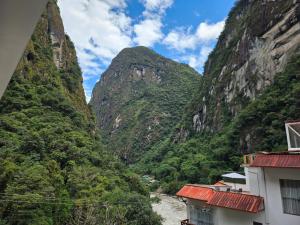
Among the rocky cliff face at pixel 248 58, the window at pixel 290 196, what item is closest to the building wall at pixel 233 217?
the window at pixel 290 196

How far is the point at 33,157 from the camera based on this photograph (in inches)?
651

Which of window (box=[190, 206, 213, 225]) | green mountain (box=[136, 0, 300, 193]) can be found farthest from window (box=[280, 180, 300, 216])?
green mountain (box=[136, 0, 300, 193])

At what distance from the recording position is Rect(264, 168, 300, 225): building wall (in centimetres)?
887

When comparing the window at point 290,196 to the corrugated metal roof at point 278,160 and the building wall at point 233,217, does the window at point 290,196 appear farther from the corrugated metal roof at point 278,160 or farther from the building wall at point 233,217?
the building wall at point 233,217

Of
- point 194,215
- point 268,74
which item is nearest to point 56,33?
point 268,74

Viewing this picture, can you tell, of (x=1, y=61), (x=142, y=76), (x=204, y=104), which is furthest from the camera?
(x=142, y=76)

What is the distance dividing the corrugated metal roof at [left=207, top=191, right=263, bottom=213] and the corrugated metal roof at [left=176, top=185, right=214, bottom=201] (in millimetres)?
493

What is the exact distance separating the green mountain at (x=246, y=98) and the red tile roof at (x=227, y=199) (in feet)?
50.0

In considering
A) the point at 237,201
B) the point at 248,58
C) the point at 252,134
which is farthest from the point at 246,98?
the point at 237,201

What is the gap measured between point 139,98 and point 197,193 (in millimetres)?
91628

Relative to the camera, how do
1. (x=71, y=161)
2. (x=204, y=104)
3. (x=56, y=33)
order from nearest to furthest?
(x=71, y=161) → (x=56, y=33) → (x=204, y=104)

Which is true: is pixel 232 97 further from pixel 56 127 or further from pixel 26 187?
pixel 26 187

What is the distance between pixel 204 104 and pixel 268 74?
1967 cm

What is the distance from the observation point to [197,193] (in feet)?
39.7
